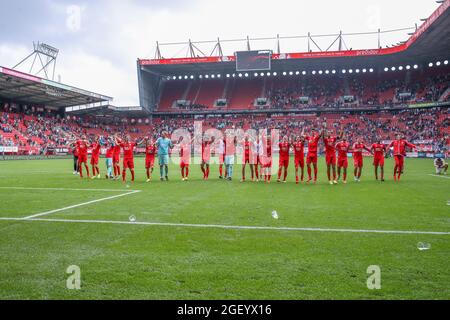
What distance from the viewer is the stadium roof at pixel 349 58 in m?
43.6

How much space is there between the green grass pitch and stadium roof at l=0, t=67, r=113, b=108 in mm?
39927

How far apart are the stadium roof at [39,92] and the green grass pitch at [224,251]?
3993cm

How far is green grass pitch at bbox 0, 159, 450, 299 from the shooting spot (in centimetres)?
393

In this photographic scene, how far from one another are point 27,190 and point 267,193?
8.27 meters

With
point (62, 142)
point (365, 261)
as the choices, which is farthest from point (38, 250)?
point (62, 142)

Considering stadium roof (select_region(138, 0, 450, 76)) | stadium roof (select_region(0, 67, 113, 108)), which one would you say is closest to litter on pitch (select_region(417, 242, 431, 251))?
stadium roof (select_region(138, 0, 450, 76))

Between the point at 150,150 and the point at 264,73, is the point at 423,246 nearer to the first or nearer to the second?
the point at 150,150

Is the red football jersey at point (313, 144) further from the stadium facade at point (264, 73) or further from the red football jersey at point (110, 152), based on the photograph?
the stadium facade at point (264, 73)

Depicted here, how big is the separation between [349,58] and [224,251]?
56132 mm

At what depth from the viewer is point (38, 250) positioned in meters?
5.40

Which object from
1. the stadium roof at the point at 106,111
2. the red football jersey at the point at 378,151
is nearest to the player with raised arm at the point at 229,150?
the red football jersey at the point at 378,151

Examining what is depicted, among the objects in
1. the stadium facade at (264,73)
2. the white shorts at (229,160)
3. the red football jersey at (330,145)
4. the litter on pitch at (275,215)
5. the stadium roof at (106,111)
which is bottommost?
the litter on pitch at (275,215)

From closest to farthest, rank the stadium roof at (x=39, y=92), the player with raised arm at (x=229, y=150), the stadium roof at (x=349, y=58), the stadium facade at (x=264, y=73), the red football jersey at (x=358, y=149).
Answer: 1. the red football jersey at (x=358, y=149)
2. the player with raised arm at (x=229, y=150)
3. the stadium roof at (x=349, y=58)
4. the stadium roof at (x=39, y=92)
5. the stadium facade at (x=264, y=73)
